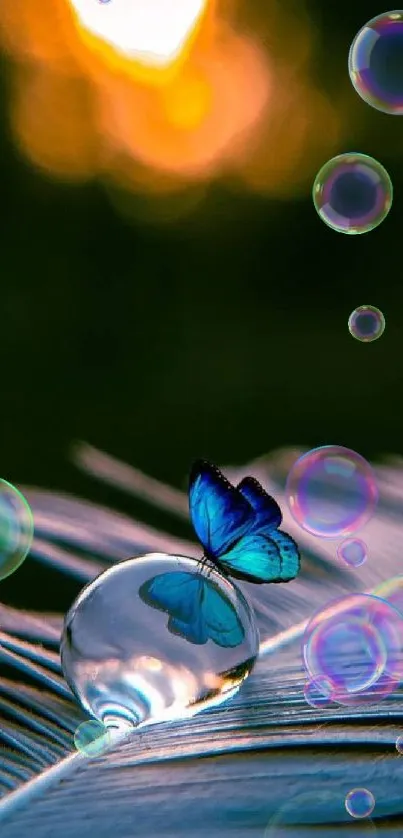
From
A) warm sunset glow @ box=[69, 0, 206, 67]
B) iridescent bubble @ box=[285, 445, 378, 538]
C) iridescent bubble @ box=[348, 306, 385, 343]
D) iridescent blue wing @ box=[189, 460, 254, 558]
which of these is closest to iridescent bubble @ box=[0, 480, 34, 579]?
iridescent bubble @ box=[285, 445, 378, 538]

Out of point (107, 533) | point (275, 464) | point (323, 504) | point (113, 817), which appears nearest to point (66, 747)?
point (113, 817)

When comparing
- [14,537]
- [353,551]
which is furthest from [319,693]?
[14,537]

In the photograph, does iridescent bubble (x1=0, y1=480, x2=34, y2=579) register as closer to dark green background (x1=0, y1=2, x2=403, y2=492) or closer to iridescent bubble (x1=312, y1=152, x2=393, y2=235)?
dark green background (x1=0, y1=2, x2=403, y2=492)

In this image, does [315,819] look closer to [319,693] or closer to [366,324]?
[319,693]

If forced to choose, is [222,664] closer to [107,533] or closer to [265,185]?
[107,533]

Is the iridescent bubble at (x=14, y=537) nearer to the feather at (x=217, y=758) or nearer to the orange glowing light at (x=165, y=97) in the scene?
the feather at (x=217, y=758)

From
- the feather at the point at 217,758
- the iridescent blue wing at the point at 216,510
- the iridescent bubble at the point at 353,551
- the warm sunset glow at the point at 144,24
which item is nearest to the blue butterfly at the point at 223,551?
the iridescent blue wing at the point at 216,510
